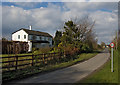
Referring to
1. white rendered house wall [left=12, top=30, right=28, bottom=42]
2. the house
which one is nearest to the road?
the house

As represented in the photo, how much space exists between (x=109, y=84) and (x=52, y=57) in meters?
10.3

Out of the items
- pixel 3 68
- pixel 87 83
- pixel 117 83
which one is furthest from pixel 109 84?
pixel 3 68

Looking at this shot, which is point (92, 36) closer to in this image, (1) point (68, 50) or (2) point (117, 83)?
(1) point (68, 50)

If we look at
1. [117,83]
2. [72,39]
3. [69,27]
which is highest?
[69,27]

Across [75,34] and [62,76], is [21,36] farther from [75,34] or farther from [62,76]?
[62,76]

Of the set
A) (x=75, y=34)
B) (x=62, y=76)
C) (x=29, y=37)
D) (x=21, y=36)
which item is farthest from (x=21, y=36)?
(x=62, y=76)

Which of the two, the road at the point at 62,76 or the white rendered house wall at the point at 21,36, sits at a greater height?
the white rendered house wall at the point at 21,36

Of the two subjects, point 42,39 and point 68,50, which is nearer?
point 68,50

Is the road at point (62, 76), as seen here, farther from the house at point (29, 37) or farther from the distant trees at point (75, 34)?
the house at point (29, 37)

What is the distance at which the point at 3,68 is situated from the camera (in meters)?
9.26

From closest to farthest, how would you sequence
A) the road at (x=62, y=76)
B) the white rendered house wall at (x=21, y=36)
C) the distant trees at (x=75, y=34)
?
the road at (x=62, y=76)
the distant trees at (x=75, y=34)
the white rendered house wall at (x=21, y=36)

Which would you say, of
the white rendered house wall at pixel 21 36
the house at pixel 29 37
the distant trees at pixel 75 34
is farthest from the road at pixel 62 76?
the white rendered house wall at pixel 21 36

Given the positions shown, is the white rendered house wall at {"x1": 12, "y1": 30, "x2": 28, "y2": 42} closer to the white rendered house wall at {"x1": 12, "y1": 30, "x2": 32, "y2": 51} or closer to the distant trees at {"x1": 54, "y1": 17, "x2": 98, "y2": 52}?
the white rendered house wall at {"x1": 12, "y1": 30, "x2": 32, "y2": 51}

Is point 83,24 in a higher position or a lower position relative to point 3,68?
higher
